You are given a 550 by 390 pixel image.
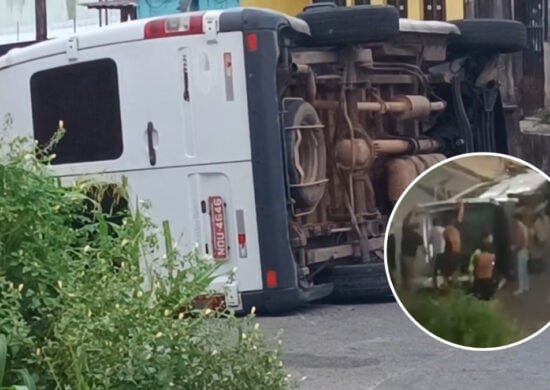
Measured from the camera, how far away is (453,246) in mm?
2836

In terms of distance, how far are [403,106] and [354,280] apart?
1403 millimetres

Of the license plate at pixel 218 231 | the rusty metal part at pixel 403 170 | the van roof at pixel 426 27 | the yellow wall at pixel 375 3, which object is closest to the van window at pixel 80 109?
the license plate at pixel 218 231

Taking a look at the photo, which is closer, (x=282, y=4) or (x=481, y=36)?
(x=481, y=36)

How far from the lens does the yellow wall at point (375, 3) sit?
19.7 meters

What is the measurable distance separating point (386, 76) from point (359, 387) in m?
3.39

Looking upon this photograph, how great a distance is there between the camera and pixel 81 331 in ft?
13.0

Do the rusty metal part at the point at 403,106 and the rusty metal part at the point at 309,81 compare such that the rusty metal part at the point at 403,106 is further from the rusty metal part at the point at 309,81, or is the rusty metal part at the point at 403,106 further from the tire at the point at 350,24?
the tire at the point at 350,24

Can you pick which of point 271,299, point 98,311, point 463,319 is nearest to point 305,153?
point 271,299

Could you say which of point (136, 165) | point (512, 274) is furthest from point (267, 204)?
point (512, 274)

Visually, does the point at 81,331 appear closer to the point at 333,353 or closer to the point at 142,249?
the point at 142,249

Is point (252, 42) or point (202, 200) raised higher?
point (252, 42)

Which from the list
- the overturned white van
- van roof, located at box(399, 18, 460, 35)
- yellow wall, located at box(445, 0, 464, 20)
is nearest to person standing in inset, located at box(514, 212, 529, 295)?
the overturned white van

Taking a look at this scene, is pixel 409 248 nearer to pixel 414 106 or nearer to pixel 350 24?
pixel 350 24

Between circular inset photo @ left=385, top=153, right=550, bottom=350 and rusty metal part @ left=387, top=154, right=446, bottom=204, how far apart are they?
670 centimetres
